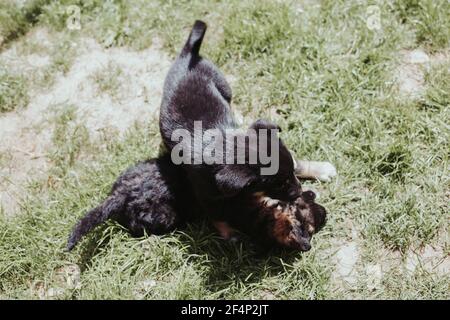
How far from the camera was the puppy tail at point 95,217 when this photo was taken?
11.3 feet

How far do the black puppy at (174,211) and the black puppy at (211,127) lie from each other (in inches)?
3.5

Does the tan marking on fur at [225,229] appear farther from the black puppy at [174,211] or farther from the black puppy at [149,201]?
the black puppy at [149,201]

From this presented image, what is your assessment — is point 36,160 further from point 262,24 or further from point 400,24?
point 400,24

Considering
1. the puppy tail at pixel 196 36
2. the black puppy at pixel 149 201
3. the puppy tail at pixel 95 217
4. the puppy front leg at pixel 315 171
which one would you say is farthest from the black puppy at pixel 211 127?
the puppy tail at pixel 95 217

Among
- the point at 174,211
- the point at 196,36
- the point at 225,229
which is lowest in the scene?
the point at 225,229

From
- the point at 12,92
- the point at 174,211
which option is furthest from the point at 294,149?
the point at 12,92

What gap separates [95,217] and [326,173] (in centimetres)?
184

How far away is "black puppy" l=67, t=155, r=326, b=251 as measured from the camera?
138 inches

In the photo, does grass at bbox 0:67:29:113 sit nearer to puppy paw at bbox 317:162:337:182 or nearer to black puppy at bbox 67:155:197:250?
black puppy at bbox 67:155:197:250

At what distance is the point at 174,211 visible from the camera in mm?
3688

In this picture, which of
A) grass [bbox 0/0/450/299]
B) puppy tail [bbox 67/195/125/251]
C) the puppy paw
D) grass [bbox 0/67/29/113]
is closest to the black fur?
puppy tail [bbox 67/195/125/251]

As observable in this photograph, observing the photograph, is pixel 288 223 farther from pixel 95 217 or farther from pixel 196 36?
pixel 196 36

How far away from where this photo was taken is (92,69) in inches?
192
